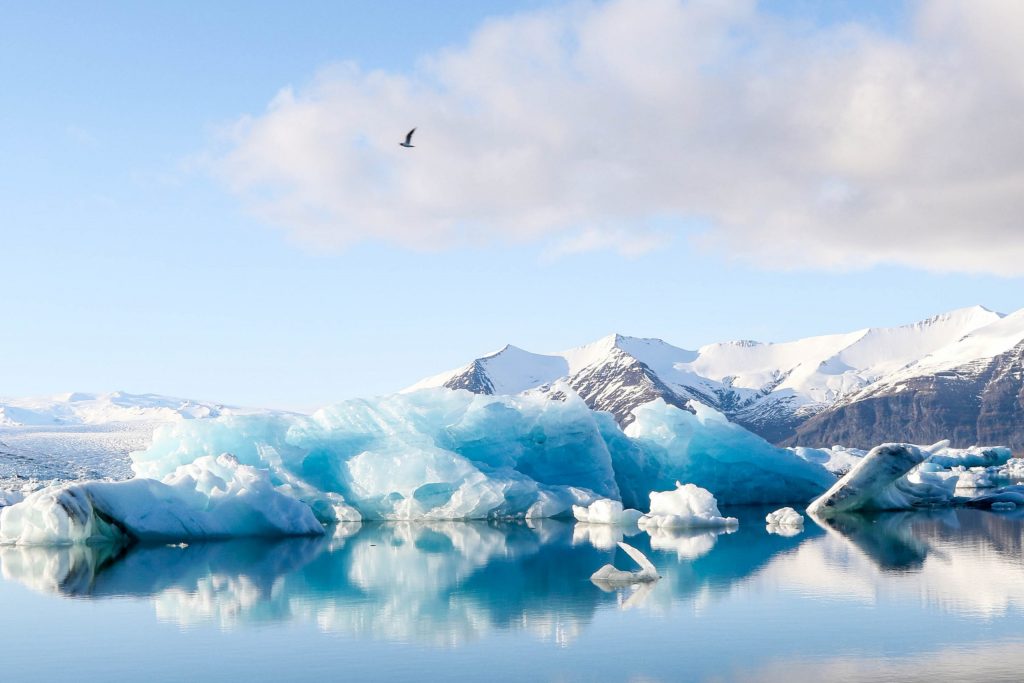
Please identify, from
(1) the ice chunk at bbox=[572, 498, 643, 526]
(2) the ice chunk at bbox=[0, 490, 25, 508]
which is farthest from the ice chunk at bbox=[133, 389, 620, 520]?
(2) the ice chunk at bbox=[0, 490, 25, 508]

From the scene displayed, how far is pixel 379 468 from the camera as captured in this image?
28.9 meters

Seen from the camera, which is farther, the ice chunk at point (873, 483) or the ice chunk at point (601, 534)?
the ice chunk at point (873, 483)

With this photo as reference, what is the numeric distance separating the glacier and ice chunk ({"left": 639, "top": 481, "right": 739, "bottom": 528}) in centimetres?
337

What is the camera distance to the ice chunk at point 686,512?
27.0m

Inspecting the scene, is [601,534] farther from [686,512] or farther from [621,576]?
[621,576]

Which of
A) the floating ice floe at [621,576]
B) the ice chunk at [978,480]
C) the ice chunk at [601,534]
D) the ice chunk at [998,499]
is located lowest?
the ice chunk at [601,534]

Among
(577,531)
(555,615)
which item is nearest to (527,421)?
(577,531)

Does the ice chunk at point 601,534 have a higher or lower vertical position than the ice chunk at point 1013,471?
lower

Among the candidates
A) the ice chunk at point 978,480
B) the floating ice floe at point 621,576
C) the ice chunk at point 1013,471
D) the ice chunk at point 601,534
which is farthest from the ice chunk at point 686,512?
the ice chunk at point 1013,471

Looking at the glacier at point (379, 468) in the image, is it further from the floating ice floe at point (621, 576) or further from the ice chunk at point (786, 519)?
the floating ice floe at point (621, 576)

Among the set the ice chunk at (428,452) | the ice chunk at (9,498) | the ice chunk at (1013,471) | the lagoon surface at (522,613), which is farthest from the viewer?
the ice chunk at (1013,471)

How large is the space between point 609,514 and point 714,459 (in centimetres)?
1127

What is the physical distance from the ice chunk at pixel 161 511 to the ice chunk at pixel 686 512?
26.5 ft

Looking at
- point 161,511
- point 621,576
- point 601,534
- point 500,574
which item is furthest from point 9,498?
point 621,576
